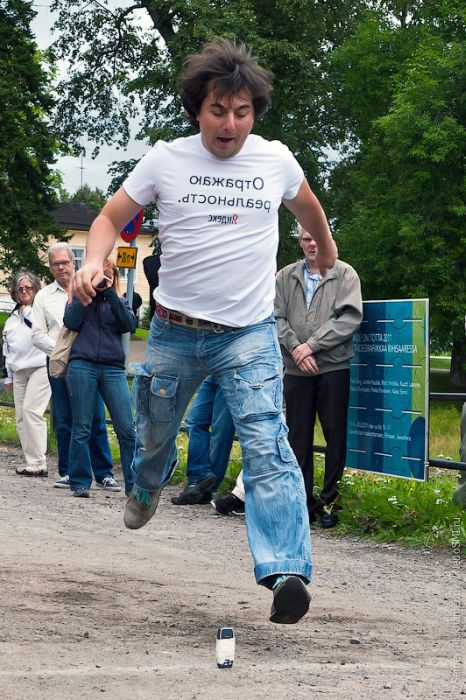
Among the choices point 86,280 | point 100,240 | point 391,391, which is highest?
point 100,240

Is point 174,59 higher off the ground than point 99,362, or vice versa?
point 174,59

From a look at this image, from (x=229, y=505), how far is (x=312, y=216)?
4.56 meters

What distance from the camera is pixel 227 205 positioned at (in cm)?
483

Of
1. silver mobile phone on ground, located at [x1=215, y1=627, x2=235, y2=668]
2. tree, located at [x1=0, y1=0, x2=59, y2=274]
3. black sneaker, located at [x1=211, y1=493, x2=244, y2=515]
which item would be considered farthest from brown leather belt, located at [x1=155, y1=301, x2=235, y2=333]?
tree, located at [x1=0, y1=0, x2=59, y2=274]

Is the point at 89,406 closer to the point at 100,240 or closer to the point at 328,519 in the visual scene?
Result: the point at 328,519

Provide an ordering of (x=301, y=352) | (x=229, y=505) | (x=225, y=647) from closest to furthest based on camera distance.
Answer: (x=225, y=647), (x=301, y=352), (x=229, y=505)

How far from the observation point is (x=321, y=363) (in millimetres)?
8961

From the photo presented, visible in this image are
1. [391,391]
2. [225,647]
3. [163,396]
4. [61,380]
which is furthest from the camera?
[61,380]

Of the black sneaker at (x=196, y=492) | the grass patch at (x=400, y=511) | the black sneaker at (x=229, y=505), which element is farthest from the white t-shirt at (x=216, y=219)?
the black sneaker at (x=196, y=492)

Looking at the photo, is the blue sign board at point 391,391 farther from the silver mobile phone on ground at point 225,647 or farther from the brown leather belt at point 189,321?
the silver mobile phone on ground at point 225,647

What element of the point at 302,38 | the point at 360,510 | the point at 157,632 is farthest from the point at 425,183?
the point at 157,632

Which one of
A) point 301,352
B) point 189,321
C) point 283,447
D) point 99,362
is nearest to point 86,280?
point 189,321

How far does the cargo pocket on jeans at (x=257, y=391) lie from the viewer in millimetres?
4793

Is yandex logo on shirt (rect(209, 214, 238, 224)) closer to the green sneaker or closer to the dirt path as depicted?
the green sneaker
